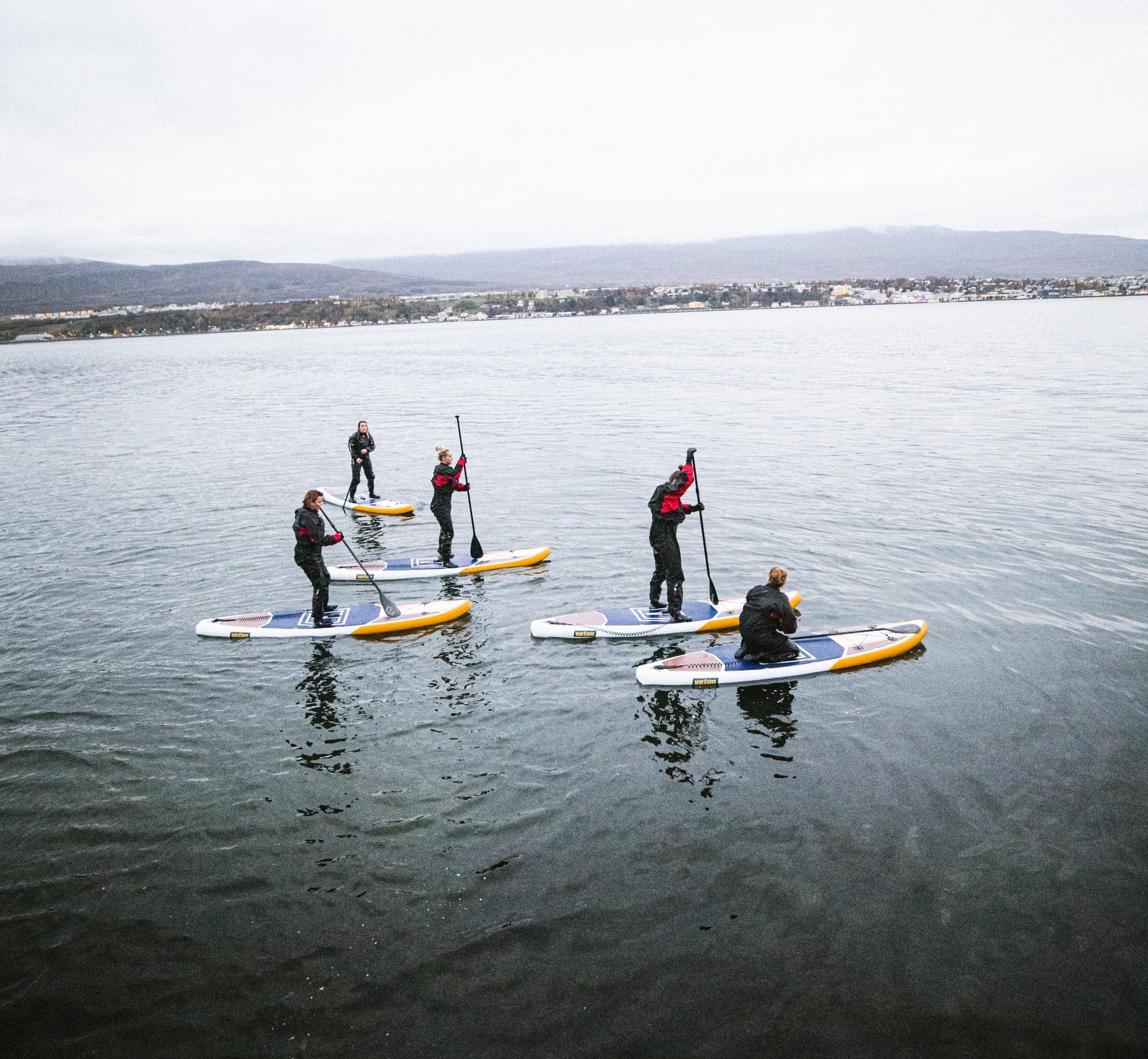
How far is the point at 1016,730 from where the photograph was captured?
11180 millimetres

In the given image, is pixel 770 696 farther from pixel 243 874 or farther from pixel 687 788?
pixel 243 874

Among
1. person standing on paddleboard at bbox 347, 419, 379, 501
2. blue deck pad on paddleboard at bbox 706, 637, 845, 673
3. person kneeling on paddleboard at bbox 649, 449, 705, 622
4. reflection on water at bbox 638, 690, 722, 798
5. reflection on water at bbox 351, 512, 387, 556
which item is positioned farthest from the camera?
person standing on paddleboard at bbox 347, 419, 379, 501

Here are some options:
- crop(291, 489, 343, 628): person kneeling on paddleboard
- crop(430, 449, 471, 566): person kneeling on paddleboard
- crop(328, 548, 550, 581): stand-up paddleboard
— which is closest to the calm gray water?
crop(328, 548, 550, 581): stand-up paddleboard

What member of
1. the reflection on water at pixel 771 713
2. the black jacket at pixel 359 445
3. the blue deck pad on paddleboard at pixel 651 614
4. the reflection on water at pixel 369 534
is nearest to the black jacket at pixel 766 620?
the reflection on water at pixel 771 713

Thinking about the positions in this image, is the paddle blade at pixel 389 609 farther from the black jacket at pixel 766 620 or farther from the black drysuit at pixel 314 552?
the black jacket at pixel 766 620

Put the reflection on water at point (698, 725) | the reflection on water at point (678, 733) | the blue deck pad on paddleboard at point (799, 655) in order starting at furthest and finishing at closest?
the blue deck pad on paddleboard at point (799, 655), the reflection on water at point (698, 725), the reflection on water at point (678, 733)

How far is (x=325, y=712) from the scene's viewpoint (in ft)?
39.3

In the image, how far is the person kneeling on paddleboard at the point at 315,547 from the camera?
1385cm

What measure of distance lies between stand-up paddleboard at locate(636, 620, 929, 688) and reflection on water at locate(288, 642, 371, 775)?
475 centimetres

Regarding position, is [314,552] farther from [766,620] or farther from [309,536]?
[766,620]

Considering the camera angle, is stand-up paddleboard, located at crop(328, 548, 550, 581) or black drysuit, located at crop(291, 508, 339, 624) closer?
black drysuit, located at crop(291, 508, 339, 624)

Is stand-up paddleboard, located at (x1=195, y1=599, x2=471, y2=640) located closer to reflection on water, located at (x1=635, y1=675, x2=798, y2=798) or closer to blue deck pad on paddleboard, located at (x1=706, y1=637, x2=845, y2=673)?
reflection on water, located at (x1=635, y1=675, x2=798, y2=798)

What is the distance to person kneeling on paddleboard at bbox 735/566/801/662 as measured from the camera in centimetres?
1234

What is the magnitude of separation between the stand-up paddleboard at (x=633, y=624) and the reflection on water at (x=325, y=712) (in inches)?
147
